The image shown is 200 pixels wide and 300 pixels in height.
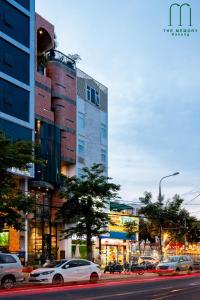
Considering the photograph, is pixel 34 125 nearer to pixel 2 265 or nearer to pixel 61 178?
pixel 61 178

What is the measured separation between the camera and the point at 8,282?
28016mm

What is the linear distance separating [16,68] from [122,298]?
30994mm

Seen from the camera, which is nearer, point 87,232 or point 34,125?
point 87,232

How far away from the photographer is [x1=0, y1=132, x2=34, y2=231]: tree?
97.2 feet

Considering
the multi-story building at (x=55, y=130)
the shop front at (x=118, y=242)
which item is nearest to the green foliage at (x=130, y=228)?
the shop front at (x=118, y=242)

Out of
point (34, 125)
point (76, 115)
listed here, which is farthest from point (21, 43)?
point (76, 115)

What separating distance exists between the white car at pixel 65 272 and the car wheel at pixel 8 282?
3158 mm

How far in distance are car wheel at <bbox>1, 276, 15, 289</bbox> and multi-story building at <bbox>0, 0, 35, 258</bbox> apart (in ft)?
62.9

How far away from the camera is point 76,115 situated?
5906 centimetres

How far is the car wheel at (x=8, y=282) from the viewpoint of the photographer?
1093 inches

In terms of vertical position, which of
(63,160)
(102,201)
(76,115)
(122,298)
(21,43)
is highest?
(21,43)

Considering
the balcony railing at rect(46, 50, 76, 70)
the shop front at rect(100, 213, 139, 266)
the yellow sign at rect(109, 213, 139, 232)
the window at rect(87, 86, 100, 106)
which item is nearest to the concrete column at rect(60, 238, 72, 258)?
the shop front at rect(100, 213, 139, 266)

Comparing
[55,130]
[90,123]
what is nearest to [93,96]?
[90,123]

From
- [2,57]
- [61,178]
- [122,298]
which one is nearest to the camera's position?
[122,298]
